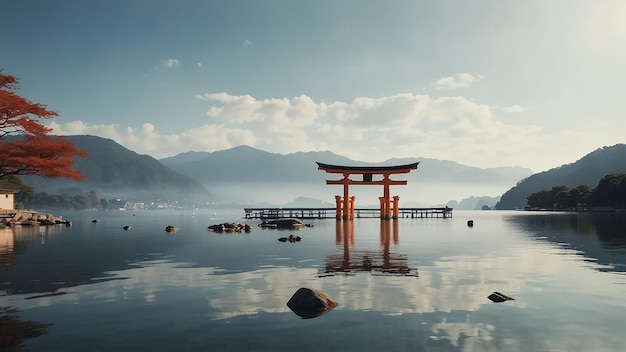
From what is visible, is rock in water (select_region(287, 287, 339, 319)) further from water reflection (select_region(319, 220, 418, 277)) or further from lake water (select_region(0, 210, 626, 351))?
water reflection (select_region(319, 220, 418, 277))

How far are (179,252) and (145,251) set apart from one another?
2.37 metres

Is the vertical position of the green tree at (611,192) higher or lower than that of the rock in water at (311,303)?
higher

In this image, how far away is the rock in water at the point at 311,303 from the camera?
1101 centimetres

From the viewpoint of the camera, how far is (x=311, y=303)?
1121 centimetres

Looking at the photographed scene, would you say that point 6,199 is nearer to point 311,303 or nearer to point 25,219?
point 25,219

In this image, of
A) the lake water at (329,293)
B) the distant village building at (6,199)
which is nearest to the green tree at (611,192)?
the lake water at (329,293)

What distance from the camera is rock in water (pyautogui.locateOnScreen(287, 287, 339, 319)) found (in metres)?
11.0

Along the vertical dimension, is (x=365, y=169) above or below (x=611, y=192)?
above

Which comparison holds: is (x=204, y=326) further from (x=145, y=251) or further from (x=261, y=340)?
(x=145, y=251)

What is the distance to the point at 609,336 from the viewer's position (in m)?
9.15

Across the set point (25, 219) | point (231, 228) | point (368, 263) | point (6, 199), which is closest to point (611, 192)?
point (231, 228)

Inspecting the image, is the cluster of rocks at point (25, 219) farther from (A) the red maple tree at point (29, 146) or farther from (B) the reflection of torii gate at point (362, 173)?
(B) the reflection of torii gate at point (362, 173)

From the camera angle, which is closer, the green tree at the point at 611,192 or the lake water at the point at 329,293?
the lake water at the point at 329,293

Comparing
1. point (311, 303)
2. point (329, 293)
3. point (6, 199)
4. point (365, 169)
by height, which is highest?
point (365, 169)
